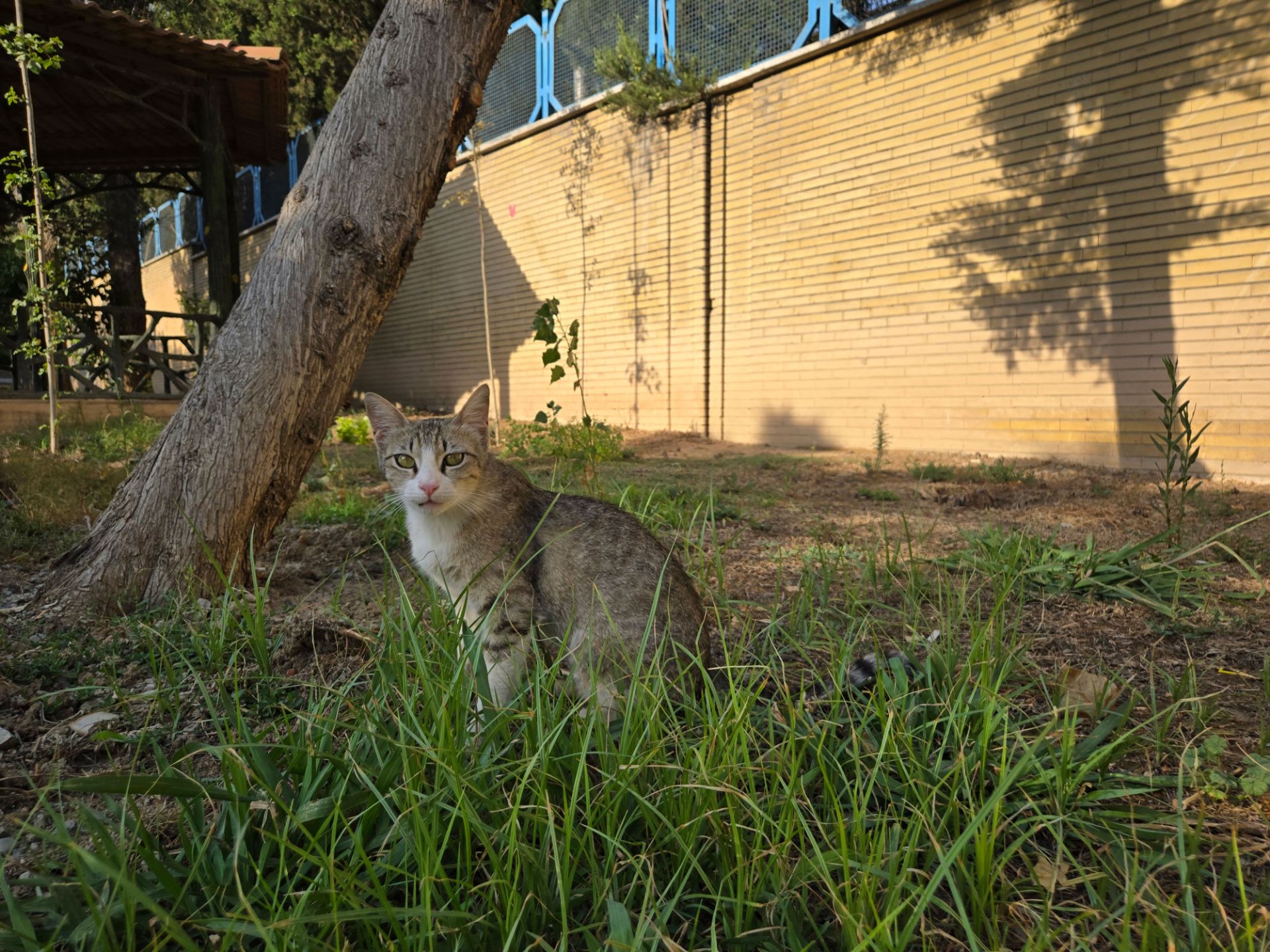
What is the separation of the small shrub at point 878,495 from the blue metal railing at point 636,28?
6.21m

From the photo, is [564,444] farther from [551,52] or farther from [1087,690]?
[551,52]

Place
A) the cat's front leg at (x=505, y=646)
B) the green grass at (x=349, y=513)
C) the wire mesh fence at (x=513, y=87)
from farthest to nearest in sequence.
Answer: the wire mesh fence at (x=513, y=87), the green grass at (x=349, y=513), the cat's front leg at (x=505, y=646)

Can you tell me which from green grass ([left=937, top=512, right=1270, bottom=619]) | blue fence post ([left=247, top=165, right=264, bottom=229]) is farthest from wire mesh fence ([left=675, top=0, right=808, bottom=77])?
blue fence post ([left=247, top=165, right=264, bottom=229])

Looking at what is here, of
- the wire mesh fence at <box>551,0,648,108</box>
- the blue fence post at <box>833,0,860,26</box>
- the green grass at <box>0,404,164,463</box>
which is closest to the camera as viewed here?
the green grass at <box>0,404,164,463</box>

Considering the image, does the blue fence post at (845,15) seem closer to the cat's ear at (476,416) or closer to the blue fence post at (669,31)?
the blue fence post at (669,31)

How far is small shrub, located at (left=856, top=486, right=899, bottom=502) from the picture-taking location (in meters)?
5.61

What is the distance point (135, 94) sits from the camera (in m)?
9.22

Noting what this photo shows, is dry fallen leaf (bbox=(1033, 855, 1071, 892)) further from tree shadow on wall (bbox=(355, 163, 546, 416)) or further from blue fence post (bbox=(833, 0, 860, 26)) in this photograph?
tree shadow on wall (bbox=(355, 163, 546, 416))

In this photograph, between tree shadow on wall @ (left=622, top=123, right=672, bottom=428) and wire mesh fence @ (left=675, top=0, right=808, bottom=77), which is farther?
tree shadow on wall @ (left=622, top=123, right=672, bottom=428)

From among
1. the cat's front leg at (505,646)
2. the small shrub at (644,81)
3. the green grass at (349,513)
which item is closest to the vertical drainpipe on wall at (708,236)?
the small shrub at (644,81)

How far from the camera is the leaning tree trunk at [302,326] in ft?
9.82

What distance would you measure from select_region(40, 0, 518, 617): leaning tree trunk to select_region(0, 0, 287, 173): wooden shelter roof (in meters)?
5.76

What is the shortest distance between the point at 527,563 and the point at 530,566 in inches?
16.2

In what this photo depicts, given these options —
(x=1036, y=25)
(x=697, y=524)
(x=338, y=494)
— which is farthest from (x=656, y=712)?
(x=1036, y=25)
